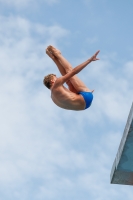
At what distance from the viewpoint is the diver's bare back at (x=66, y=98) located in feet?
27.4

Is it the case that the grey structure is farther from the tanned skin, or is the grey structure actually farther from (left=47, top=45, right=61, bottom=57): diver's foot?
(left=47, top=45, right=61, bottom=57): diver's foot

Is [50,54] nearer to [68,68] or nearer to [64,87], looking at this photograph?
[68,68]

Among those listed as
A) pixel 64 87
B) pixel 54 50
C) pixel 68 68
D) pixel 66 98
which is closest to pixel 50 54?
pixel 54 50

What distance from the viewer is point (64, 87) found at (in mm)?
8508

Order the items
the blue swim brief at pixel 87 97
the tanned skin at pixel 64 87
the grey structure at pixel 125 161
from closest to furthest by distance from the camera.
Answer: the tanned skin at pixel 64 87
the blue swim brief at pixel 87 97
the grey structure at pixel 125 161

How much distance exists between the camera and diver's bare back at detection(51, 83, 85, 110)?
8352 mm

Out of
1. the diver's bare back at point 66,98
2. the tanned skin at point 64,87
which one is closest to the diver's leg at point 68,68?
the tanned skin at point 64,87

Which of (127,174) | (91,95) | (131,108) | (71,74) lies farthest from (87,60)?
(127,174)

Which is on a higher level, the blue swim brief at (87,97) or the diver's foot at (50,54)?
the diver's foot at (50,54)

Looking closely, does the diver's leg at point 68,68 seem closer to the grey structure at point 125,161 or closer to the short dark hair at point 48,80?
the short dark hair at point 48,80

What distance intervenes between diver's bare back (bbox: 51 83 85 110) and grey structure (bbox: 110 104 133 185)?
10.8 feet

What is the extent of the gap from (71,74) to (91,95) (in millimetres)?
810

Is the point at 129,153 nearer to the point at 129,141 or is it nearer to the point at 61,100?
the point at 129,141

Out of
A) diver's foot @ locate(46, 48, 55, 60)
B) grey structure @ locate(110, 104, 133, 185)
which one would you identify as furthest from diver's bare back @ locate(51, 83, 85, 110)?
grey structure @ locate(110, 104, 133, 185)
